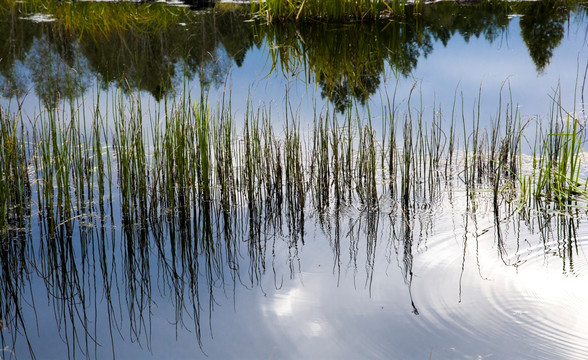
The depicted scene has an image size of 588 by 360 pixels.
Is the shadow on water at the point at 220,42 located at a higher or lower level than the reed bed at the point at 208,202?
higher

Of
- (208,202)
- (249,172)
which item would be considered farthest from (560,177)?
(208,202)

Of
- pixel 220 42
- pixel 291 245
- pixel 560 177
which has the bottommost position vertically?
pixel 291 245

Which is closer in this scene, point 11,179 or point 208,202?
point 11,179

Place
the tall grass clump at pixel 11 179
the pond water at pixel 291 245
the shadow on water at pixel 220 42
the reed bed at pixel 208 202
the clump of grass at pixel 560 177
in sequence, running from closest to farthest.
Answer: the pond water at pixel 291 245 < the reed bed at pixel 208 202 < the tall grass clump at pixel 11 179 < the clump of grass at pixel 560 177 < the shadow on water at pixel 220 42

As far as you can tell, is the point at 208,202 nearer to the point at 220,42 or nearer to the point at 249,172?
the point at 249,172

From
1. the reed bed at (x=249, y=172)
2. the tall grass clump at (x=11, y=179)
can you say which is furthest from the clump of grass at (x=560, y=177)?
the tall grass clump at (x=11, y=179)

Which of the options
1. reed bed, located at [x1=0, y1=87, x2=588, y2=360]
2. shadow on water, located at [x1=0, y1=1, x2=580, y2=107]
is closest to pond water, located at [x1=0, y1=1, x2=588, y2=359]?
reed bed, located at [x1=0, y1=87, x2=588, y2=360]

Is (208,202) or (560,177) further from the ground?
(560,177)

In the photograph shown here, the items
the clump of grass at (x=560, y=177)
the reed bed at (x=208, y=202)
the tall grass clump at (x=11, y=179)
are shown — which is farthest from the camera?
the clump of grass at (x=560, y=177)

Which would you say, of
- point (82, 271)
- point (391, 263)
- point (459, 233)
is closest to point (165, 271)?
point (82, 271)

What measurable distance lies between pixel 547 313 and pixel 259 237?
3.81ft

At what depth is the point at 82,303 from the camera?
205cm

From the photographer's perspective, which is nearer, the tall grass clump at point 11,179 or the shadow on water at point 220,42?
the tall grass clump at point 11,179

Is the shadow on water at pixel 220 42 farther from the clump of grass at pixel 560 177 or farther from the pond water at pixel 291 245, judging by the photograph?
the clump of grass at pixel 560 177
